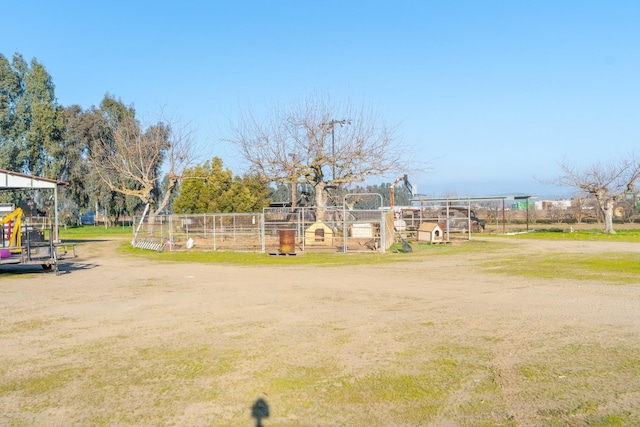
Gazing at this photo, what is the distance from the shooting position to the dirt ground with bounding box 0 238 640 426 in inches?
209

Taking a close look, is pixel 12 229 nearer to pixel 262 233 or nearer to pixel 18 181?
pixel 18 181

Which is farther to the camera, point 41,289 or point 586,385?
point 41,289

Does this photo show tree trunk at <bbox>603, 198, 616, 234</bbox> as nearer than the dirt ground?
No

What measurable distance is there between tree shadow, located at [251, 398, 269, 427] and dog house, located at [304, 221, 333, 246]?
21.8m

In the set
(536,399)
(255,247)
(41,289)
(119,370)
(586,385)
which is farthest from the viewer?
(255,247)

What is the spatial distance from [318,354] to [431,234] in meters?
24.5

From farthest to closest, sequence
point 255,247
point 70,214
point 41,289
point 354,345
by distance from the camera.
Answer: point 70,214 < point 255,247 < point 41,289 < point 354,345

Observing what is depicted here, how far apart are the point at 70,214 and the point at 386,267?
53.7 meters

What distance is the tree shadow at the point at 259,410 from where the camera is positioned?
512cm

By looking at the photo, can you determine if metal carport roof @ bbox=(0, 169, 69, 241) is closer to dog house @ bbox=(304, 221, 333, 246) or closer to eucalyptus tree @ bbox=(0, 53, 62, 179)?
dog house @ bbox=(304, 221, 333, 246)

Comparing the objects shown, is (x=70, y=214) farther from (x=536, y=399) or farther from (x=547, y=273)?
(x=536, y=399)

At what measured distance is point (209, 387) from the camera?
600 cm

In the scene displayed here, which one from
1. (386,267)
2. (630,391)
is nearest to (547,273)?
(386,267)

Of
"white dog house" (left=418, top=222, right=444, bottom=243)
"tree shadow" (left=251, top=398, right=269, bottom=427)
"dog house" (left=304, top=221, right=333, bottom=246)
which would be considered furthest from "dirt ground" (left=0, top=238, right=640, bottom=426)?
"white dog house" (left=418, top=222, right=444, bottom=243)
